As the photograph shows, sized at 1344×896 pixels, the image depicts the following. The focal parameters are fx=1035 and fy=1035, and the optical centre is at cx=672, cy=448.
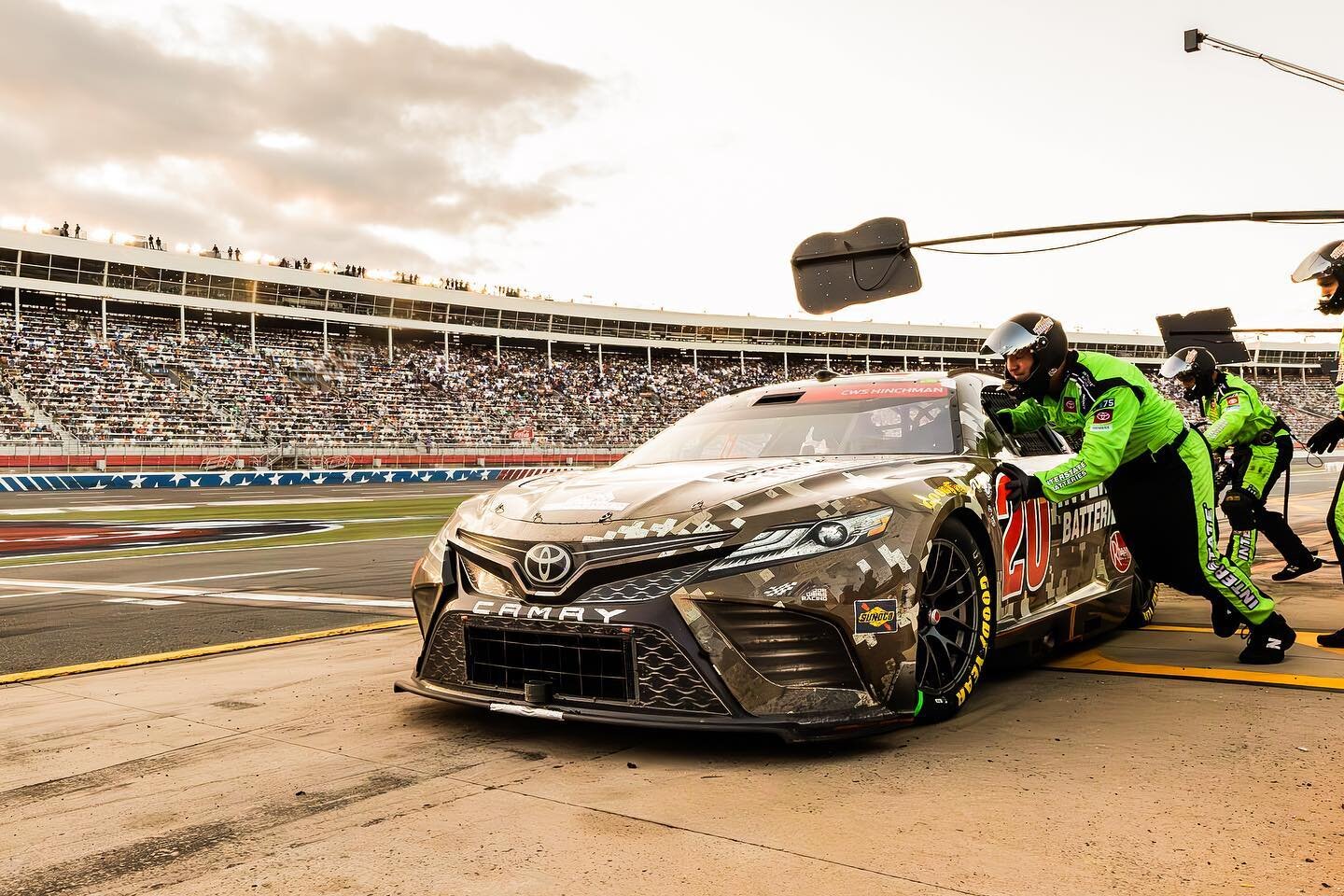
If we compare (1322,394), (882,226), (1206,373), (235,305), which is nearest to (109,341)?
(235,305)

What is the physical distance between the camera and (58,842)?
2672 millimetres

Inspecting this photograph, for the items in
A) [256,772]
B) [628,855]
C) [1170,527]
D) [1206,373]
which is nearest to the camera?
Answer: [628,855]

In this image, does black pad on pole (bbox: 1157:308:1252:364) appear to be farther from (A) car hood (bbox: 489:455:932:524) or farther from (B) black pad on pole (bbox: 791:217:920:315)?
(A) car hood (bbox: 489:455:932:524)

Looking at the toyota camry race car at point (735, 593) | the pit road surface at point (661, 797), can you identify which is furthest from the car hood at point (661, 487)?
the pit road surface at point (661, 797)

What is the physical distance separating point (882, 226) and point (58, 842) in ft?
37.3

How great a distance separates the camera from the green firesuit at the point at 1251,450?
7816mm

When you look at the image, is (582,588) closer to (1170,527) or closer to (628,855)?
(628,855)

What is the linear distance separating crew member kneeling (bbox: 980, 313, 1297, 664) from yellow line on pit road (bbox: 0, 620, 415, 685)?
397cm

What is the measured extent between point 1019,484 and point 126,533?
47.4 feet

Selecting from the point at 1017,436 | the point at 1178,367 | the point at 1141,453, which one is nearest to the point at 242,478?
the point at 1178,367

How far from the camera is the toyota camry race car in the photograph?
3.30 m

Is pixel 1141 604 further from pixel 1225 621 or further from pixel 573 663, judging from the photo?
pixel 573 663

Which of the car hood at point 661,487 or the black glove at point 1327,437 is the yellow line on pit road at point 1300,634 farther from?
the car hood at point 661,487

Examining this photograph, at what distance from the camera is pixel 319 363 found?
5684 centimetres
